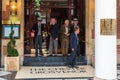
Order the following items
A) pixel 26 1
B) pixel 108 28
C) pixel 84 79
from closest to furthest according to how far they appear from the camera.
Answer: pixel 108 28 < pixel 84 79 < pixel 26 1

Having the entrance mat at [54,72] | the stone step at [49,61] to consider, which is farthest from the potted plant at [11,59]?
the stone step at [49,61]

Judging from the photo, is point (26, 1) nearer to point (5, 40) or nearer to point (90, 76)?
point (5, 40)

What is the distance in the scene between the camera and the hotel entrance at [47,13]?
15.5m

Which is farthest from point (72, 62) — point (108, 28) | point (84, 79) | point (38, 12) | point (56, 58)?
point (108, 28)

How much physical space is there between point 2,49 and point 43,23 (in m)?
2.59

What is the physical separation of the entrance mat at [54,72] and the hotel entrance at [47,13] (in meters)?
2.24

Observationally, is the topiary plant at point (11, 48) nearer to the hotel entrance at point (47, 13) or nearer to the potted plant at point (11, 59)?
the potted plant at point (11, 59)

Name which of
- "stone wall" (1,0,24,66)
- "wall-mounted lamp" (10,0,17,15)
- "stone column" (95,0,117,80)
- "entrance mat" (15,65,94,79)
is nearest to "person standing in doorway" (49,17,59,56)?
"stone wall" (1,0,24,66)

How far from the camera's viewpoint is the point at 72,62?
44.3 ft

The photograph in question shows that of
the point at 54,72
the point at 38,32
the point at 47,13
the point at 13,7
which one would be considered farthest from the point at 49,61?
the point at 13,7

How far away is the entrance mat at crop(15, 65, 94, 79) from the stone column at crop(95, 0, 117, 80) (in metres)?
2.22

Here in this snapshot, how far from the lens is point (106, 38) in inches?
366

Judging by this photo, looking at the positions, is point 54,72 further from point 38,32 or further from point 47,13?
point 47,13

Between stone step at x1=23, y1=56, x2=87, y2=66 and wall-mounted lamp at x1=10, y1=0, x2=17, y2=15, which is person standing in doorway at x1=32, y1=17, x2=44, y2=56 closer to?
stone step at x1=23, y1=56, x2=87, y2=66
